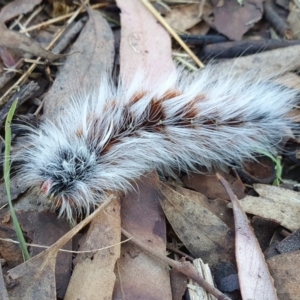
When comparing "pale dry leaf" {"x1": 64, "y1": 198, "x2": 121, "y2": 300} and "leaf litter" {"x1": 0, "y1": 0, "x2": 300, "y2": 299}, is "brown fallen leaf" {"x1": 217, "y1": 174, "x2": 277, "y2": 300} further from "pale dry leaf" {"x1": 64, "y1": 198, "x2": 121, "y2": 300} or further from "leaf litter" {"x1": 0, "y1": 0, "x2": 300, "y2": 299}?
"pale dry leaf" {"x1": 64, "y1": 198, "x2": 121, "y2": 300}

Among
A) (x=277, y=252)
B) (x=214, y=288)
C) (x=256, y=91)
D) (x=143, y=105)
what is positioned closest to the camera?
(x=214, y=288)

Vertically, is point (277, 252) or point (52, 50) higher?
point (52, 50)

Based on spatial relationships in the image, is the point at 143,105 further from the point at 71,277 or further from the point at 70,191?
the point at 71,277

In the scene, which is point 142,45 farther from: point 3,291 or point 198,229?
point 3,291

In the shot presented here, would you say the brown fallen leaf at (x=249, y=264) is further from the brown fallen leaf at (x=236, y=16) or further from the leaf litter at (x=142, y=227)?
the brown fallen leaf at (x=236, y=16)

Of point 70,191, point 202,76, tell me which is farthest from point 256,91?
point 70,191

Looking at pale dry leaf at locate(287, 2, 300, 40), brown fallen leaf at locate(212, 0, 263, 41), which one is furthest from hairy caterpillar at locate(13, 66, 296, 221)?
pale dry leaf at locate(287, 2, 300, 40)
